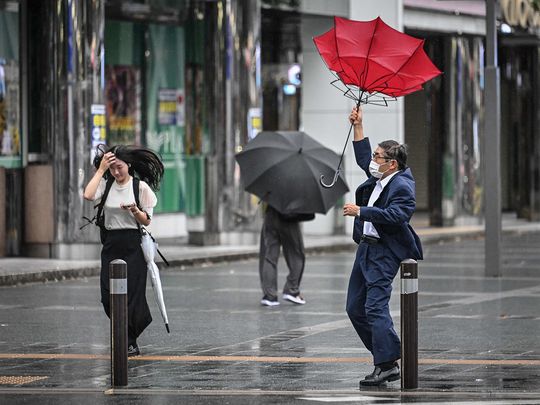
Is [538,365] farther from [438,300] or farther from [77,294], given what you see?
[77,294]

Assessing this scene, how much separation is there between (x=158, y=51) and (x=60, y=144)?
18.6 feet

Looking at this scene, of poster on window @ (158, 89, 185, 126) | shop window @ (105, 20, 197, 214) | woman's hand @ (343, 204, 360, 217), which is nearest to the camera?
woman's hand @ (343, 204, 360, 217)

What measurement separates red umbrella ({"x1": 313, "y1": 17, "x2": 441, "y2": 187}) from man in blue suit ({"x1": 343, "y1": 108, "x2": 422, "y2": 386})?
0.43 metres

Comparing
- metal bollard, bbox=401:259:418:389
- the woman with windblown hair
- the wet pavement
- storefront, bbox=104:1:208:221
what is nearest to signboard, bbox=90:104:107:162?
the wet pavement

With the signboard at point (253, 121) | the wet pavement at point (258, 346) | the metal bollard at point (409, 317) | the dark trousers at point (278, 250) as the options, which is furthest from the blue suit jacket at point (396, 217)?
the signboard at point (253, 121)

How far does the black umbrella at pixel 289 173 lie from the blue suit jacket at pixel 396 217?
5.98 meters

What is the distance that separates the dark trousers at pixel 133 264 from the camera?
12609 millimetres

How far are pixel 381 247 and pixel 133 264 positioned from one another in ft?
8.78

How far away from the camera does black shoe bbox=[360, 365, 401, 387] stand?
10.6m

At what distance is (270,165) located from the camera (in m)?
17.3

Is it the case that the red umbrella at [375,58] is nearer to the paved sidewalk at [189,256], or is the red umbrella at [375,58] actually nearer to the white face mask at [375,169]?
the white face mask at [375,169]

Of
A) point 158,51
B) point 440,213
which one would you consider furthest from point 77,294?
point 440,213

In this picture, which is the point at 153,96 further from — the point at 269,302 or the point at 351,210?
the point at 351,210

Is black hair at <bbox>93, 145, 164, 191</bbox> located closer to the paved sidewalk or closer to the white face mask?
the white face mask
